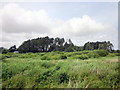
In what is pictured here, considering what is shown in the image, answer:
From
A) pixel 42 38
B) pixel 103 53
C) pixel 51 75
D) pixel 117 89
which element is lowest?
pixel 117 89

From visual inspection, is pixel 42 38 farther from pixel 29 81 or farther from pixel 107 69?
pixel 107 69

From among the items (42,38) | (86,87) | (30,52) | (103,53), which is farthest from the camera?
(103,53)

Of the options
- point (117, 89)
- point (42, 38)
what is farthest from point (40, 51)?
point (117, 89)

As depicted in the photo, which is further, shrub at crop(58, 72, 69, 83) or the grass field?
shrub at crop(58, 72, 69, 83)

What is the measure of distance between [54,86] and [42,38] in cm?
332

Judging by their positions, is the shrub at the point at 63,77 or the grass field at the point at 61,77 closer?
the grass field at the point at 61,77

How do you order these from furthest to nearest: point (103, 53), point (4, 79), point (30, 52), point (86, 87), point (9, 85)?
point (103, 53) < point (30, 52) < point (4, 79) < point (9, 85) < point (86, 87)

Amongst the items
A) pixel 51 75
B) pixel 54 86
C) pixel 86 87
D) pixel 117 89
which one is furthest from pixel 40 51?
pixel 117 89

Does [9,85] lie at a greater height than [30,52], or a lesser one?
lesser

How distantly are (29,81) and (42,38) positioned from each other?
9.77 feet

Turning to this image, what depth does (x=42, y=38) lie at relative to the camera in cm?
580

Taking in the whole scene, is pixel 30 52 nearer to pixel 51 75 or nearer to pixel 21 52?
pixel 21 52

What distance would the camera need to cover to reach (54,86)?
123 inches

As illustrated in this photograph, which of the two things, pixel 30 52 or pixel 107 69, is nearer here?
pixel 107 69
